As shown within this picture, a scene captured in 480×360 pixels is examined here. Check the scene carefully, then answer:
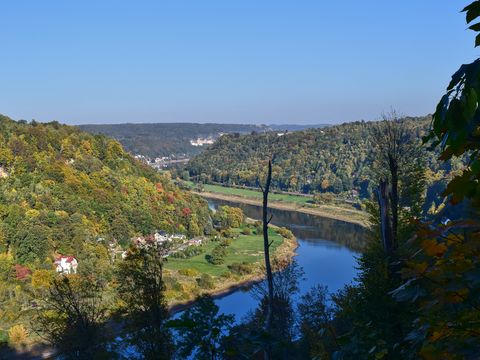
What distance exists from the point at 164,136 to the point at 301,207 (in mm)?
96632

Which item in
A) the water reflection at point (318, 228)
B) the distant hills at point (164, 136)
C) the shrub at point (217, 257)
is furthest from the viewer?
the distant hills at point (164, 136)

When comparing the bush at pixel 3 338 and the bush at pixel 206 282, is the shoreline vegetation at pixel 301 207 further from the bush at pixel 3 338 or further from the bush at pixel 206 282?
the bush at pixel 3 338

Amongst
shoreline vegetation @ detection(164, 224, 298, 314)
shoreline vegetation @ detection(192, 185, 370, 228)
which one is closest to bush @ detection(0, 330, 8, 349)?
shoreline vegetation @ detection(164, 224, 298, 314)

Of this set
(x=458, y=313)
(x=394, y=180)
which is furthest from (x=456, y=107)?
(x=394, y=180)

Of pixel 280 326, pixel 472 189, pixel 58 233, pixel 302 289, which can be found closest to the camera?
pixel 472 189

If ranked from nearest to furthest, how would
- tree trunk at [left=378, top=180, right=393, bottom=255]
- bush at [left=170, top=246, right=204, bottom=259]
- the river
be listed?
tree trunk at [left=378, top=180, right=393, bottom=255] → the river → bush at [left=170, top=246, right=204, bottom=259]

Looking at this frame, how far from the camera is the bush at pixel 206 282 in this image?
28.2 m

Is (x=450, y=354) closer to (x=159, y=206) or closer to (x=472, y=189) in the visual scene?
(x=472, y=189)

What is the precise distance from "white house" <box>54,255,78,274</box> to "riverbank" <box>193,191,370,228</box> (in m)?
24.7

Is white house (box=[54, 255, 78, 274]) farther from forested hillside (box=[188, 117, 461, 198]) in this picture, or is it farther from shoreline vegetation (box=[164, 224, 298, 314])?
forested hillside (box=[188, 117, 461, 198])

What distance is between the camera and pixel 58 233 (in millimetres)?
32938

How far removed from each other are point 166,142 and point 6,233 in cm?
10559

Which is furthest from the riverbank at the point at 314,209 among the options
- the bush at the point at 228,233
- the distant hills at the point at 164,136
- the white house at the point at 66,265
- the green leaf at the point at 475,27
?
the distant hills at the point at 164,136

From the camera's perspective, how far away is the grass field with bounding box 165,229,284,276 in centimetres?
3300
